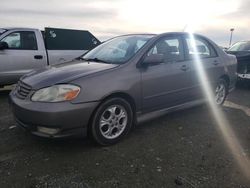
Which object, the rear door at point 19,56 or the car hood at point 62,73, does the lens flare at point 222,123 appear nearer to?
the car hood at point 62,73

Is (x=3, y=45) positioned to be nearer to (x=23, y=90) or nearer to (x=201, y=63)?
(x=23, y=90)

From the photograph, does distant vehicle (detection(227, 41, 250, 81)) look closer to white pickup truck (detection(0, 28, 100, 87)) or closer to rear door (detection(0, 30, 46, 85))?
white pickup truck (detection(0, 28, 100, 87))

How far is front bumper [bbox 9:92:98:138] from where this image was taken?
362cm

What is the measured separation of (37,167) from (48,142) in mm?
712

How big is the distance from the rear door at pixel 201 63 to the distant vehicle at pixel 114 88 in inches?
0.7

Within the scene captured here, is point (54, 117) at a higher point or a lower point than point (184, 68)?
lower

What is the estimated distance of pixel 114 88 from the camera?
13.2 feet

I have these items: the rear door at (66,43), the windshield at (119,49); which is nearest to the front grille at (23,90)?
the windshield at (119,49)

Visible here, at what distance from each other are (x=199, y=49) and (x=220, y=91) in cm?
117

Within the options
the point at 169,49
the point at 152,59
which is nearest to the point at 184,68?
the point at 169,49

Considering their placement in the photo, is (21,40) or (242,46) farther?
(242,46)

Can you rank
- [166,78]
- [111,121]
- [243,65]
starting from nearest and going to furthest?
[111,121] → [166,78] → [243,65]

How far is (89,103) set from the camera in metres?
3.79

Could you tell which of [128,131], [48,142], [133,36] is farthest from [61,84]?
[133,36]
